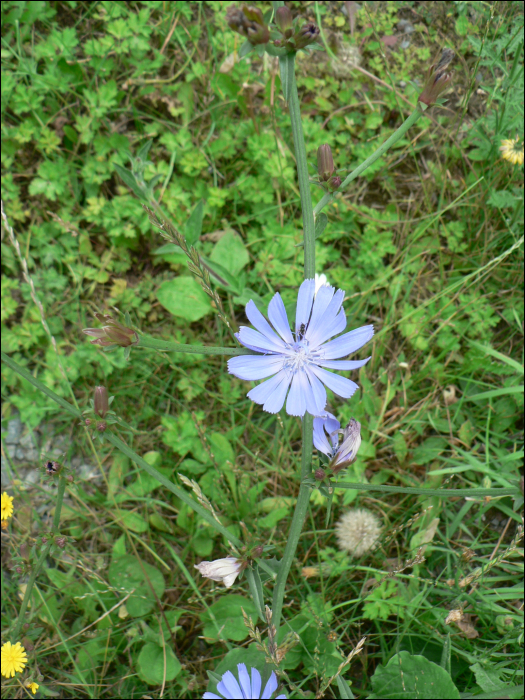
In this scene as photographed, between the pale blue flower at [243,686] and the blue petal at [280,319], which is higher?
the blue petal at [280,319]

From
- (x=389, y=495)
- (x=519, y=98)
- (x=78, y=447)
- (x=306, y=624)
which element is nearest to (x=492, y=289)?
(x=519, y=98)

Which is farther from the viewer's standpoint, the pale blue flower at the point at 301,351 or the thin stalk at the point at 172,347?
the pale blue flower at the point at 301,351

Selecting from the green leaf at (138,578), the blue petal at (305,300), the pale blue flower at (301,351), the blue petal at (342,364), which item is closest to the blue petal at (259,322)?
the pale blue flower at (301,351)

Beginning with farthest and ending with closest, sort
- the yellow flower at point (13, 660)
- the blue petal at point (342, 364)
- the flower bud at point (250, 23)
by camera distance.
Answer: the yellow flower at point (13, 660) < the blue petal at point (342, 364) < the flower bud at point (250, 23)

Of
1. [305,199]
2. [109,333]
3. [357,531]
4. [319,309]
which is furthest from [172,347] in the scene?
[357,531]

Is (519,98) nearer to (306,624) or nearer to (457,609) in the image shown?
(457,609)

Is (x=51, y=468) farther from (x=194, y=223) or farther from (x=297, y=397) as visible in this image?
(x=194, y=223)

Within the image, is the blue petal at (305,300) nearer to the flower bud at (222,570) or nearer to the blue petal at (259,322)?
the blue petal at (259,322)

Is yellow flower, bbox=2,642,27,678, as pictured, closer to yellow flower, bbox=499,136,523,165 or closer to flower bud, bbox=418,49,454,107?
flower bud, bbox=418,49,454,107
